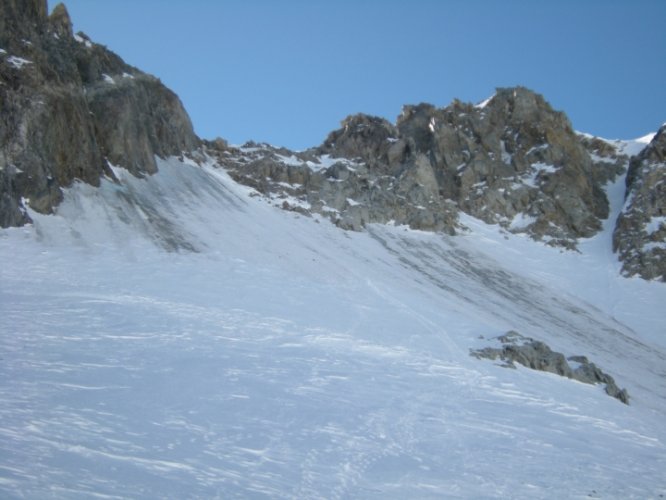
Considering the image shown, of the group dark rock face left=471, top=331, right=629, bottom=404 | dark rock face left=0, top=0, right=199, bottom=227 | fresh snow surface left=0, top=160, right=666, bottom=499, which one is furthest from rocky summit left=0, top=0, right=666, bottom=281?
dark rock face left=471, top=331, right=629, bottom=404

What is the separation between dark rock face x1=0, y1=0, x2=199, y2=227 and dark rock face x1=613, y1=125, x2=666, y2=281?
4586 cm

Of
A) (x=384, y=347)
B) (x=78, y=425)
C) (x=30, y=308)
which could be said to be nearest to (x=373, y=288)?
(x=384, y=347)

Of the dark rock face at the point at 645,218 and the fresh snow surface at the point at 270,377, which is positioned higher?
the dark rock face at the point at 645,218

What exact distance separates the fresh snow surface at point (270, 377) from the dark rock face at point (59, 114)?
72.7 inches

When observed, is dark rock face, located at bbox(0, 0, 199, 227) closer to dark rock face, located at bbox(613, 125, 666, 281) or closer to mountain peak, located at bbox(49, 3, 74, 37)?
mountain peak, located at bbox(49, 3, 74, 37)

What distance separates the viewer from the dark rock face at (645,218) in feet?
183

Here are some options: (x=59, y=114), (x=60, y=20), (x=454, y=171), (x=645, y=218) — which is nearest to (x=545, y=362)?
(x=59, y=114)

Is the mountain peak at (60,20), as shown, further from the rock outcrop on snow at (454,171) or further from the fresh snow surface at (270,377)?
the rock outcrop on snow at (454,171)

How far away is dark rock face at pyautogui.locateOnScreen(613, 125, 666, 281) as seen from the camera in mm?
55812

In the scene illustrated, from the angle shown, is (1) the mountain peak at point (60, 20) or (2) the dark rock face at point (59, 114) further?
(1) the mountain peak at point (60, 20)

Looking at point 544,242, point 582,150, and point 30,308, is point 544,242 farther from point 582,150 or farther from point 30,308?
point 30,308

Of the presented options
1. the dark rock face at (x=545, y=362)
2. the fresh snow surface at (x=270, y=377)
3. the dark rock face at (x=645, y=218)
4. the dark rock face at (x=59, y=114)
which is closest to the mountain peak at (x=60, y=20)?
the dark rock face at (x=59, y=114)

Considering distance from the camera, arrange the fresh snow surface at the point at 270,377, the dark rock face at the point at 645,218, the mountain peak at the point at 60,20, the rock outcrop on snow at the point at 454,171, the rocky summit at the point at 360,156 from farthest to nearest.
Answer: the rock outcrop on snow at the point at 454,171
the dark rock face at the point at 645,218
the mountain peak at the point at 60,20
the rocky summit at the point at 360,156
the fresh snow surface at the point at 270,377

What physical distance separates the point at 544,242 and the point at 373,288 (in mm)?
34453
